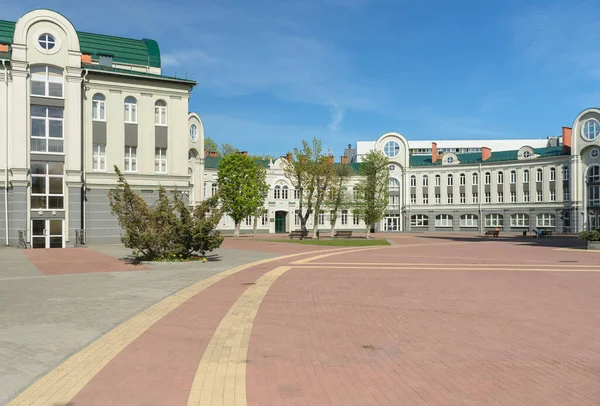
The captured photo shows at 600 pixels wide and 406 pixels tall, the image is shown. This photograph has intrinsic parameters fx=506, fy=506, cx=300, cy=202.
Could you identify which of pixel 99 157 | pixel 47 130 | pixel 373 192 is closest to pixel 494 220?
pixel 373 192

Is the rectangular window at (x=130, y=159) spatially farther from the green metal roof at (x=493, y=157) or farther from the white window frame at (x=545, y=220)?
the white window frame at (x=545, y=220)

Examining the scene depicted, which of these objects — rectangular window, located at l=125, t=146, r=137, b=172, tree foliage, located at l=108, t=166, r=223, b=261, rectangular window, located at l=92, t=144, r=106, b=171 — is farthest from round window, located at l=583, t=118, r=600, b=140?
tree foliage, located at l=108, t=166, r=223, b=261

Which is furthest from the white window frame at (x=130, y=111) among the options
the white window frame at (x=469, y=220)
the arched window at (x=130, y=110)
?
the white window frame at (x=469, y=220)

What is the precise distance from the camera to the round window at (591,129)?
194 ft

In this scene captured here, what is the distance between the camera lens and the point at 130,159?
36812mm

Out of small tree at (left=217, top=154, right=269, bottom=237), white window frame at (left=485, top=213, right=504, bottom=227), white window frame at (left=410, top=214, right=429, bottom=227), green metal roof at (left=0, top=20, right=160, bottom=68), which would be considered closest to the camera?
green metal roof at (left=0, top=20, right=160, bottom=68)

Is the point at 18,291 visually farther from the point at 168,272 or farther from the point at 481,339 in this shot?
the point at 481,339

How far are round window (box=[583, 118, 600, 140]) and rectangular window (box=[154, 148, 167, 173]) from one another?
162ft

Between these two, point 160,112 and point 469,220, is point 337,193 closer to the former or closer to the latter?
point 160,112

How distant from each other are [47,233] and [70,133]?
6.74 m

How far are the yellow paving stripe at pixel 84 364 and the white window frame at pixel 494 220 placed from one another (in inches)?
2602

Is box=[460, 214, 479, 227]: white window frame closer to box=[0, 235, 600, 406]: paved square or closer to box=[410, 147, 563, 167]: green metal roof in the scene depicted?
box=[410, 147, 563, 167]: green metal roof

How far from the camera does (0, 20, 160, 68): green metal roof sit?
127 feet

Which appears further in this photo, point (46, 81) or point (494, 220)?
point (494, 220)
